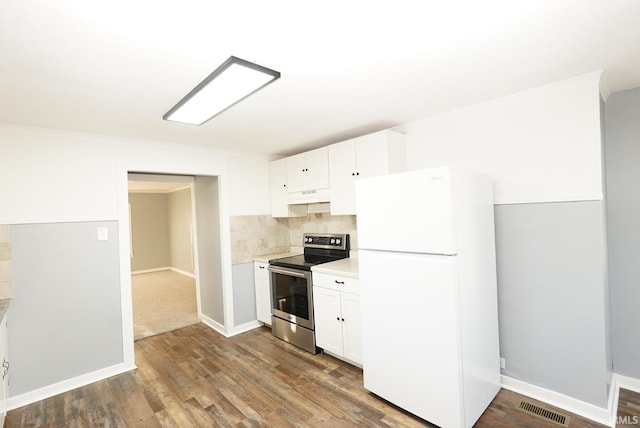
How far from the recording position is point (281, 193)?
4074 mm

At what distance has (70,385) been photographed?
8.99 feet

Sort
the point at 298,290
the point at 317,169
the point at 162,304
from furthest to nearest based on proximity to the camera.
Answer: the point at 162,304 < the point at 317,169 < the point at 298,290

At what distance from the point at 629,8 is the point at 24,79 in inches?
125

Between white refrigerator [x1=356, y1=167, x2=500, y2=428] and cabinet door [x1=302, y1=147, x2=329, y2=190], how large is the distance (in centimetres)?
109

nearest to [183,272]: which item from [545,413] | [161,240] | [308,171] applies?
[161,240]

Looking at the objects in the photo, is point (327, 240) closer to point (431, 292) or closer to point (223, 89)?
point (431, 292)

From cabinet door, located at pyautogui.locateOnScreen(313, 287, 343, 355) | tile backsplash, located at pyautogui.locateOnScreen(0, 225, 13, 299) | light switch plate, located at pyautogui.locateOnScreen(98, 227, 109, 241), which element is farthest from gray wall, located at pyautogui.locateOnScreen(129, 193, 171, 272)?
cabinet door, located at pyautogui.locateOnScreen(313, 287, 343, 355)

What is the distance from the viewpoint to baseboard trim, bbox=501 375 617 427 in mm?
2025

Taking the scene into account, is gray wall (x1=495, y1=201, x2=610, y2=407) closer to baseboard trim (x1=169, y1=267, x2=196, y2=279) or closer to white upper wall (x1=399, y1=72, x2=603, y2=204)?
white upper wall (x1=399, y1=72, x2=603, y2=204)

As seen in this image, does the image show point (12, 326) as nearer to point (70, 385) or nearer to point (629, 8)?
point (70, 385)

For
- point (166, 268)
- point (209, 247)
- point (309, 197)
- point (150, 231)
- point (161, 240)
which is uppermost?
point (309, 197)

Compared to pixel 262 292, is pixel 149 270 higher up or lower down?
lower down

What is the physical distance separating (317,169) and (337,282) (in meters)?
1.35

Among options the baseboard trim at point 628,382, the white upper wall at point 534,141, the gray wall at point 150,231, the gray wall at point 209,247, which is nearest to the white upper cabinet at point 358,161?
the white upper wall at point 534,141
